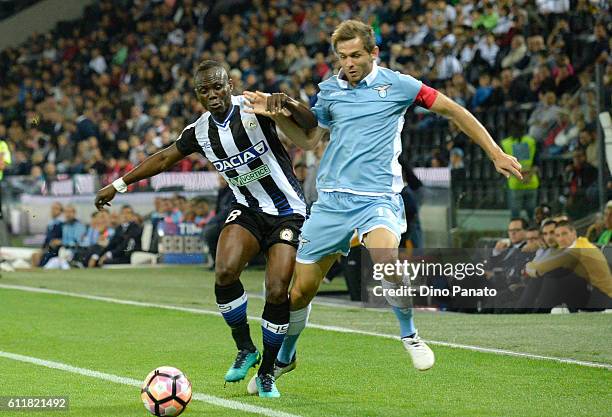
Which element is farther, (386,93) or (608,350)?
(608,350)

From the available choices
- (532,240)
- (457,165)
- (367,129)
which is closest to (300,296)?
(367,129)

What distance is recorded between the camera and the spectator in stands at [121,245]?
21.3m

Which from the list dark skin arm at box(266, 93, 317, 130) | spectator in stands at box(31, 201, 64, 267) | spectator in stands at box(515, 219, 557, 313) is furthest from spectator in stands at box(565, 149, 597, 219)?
spectator in stands at box(31, 201, 64, 267)

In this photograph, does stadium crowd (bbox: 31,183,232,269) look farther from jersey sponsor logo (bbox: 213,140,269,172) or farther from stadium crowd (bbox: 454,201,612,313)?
jersey sponsor logo (bbox: 213,140,269,172)

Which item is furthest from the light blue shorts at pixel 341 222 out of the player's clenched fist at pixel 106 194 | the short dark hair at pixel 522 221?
the short dark hair at pixel 522 221

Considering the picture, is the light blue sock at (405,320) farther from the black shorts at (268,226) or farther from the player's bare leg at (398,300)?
the black shorts at (268,226)

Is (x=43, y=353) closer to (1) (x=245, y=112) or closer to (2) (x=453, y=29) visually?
(1) (x=245, y=112)

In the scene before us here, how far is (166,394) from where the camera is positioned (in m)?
7.09

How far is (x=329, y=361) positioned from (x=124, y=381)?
1830 mm

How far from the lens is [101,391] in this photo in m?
8.16

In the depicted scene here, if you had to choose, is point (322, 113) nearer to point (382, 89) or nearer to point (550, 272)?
point (382, 89)

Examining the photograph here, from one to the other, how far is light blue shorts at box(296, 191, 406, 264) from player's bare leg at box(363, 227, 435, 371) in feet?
0.31

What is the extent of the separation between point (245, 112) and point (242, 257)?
97 centimetres

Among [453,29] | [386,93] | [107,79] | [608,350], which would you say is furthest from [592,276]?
[107,79]
